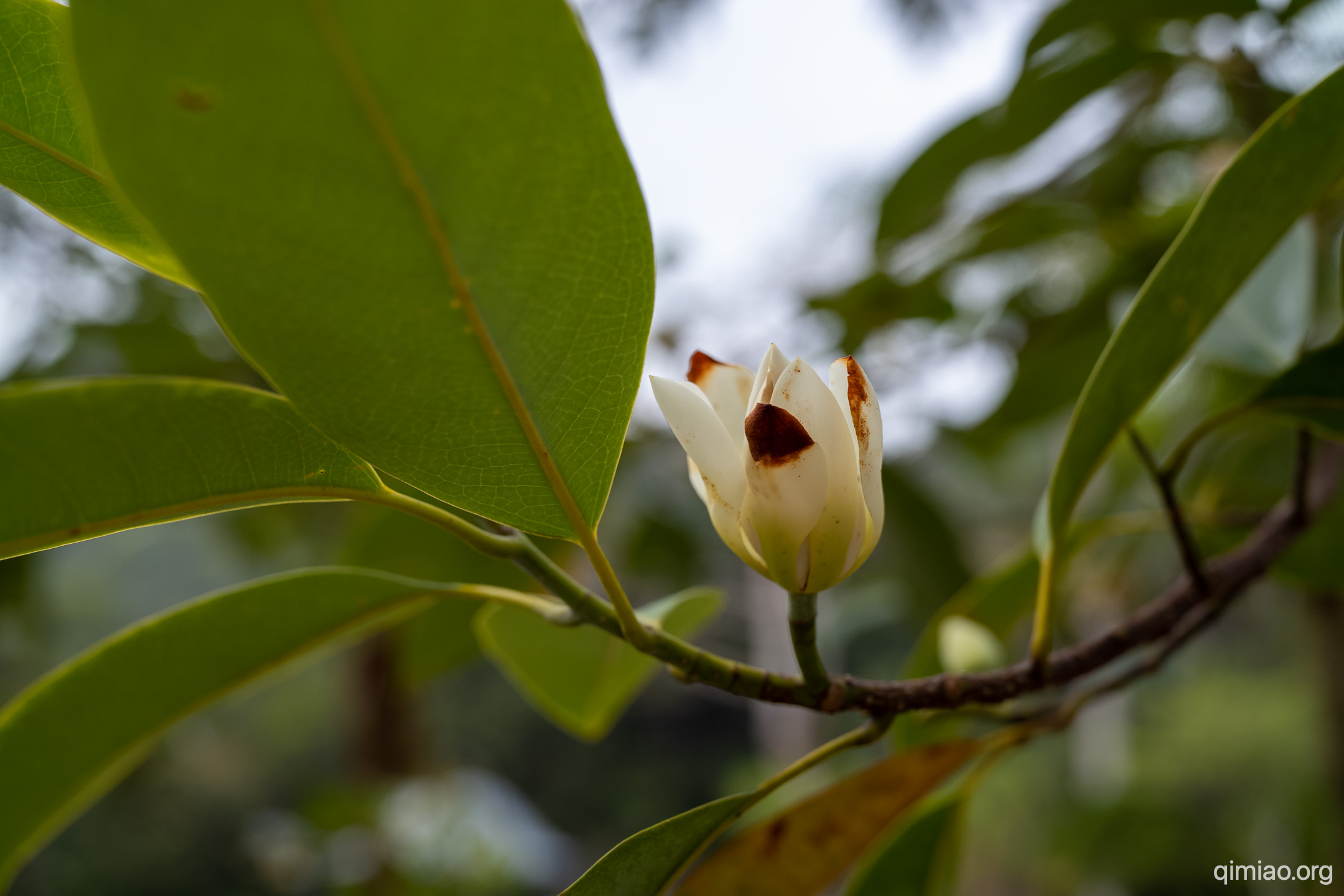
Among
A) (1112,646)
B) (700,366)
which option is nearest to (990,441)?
(1112,646)

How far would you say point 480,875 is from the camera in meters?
3.15

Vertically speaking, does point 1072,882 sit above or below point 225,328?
below

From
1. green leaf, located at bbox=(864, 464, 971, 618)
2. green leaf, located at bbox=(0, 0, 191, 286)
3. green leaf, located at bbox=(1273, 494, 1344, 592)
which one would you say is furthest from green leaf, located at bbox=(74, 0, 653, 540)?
green leaf, located at bbox=(864, 464, 971, 618)

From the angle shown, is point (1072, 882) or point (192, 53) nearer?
point (192, 53)

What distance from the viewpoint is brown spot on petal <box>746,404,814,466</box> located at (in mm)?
258

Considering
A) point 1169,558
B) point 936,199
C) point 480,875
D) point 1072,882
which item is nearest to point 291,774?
point 480,875

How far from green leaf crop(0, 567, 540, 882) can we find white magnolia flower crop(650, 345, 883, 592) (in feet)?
0.42

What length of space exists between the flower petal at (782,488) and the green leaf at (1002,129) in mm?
630

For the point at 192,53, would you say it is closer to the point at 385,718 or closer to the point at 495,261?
the point at 495,261

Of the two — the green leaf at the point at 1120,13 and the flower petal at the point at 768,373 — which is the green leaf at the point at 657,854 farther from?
the green leaf at the point at 1120,13

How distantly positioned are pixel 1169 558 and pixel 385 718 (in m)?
6.27

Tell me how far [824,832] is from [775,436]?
0.29 metres

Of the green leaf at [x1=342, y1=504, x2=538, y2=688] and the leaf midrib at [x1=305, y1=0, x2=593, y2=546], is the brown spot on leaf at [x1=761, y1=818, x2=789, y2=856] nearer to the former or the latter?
the leaf midrib at [x1=305, y1=0, x2=593, y2=546]

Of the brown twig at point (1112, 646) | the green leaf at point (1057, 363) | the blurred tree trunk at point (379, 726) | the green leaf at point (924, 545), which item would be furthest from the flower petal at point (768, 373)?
the blurred tree trunk at point (379, 726)
